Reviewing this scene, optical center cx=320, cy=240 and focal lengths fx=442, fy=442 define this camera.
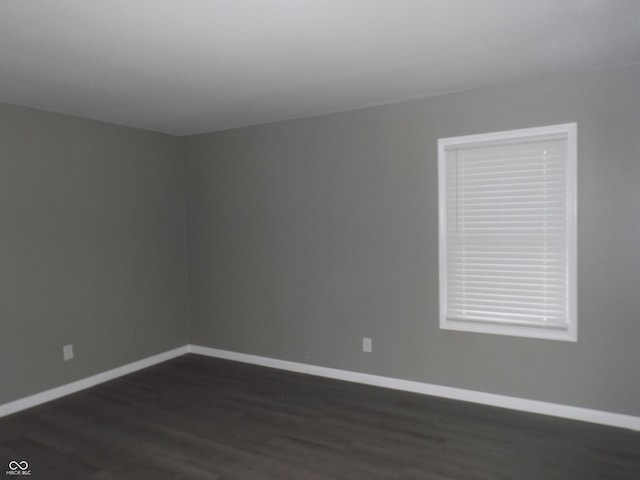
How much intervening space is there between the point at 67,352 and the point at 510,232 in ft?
12.4

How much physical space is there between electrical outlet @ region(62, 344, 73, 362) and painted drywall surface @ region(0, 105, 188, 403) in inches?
2.3

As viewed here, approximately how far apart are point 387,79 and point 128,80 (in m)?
1.75

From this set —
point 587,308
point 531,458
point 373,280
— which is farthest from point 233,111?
point 531,458

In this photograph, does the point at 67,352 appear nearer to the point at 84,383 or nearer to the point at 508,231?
the point at 84,383

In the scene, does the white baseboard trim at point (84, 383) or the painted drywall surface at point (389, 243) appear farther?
the white baseboard trim at point (84, 383)

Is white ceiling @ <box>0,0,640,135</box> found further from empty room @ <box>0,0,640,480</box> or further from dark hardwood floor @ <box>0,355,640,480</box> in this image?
dark hardwood floor @ <box>0,355,640,480</box>

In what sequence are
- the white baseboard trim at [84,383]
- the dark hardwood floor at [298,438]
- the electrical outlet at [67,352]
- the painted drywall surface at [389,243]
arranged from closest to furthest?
1. the dark hardwood floor at [298,438]
2. the painted drywall surface at [389,243]
3. the white baseboard trim at [84,383]
4. the electrical outlet at [67,352]

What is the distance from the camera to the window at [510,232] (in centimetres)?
313

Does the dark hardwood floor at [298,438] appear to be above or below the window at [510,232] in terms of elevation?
below

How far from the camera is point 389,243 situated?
3.76 meters

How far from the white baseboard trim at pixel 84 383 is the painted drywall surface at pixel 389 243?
0.43 m

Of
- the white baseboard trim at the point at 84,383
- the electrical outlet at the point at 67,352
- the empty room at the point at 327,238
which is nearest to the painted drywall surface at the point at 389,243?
the empty room at the point at 327,238

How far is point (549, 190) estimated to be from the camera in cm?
316

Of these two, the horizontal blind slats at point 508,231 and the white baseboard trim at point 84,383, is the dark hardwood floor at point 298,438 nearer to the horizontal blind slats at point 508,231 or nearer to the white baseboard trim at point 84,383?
the white baseboard trim at point 84,383
